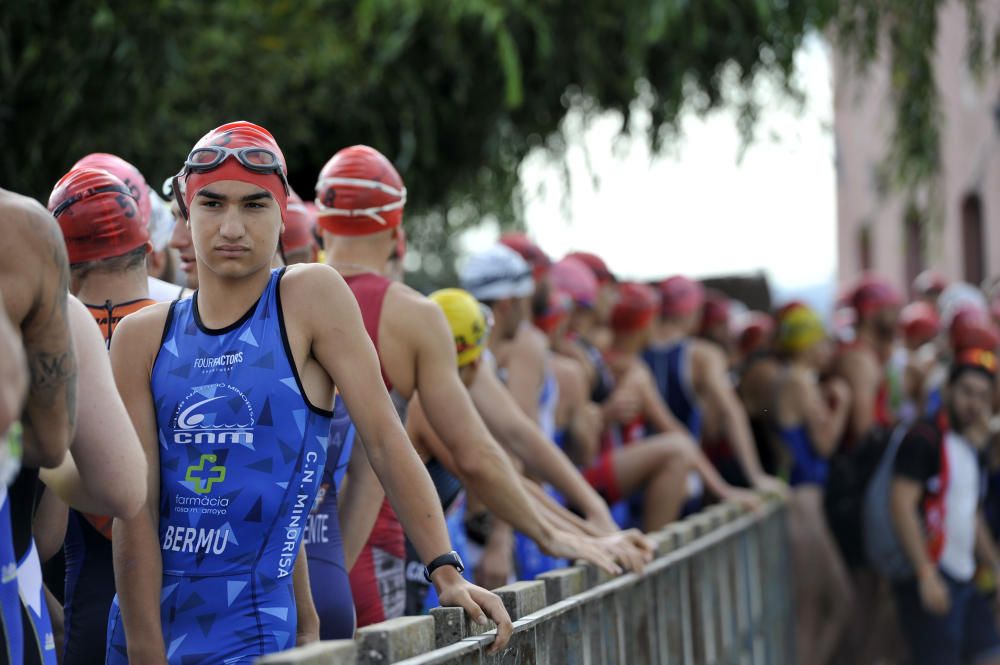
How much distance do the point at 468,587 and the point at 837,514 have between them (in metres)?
7.01

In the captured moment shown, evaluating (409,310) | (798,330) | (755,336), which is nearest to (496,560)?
(409,310)

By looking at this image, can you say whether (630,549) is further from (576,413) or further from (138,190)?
(576,413)

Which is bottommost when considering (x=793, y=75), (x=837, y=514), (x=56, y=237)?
(x=837, y=514)

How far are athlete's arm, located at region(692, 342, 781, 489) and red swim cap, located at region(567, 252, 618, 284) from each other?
73cm

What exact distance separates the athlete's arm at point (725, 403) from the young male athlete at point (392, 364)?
4512 millimetres

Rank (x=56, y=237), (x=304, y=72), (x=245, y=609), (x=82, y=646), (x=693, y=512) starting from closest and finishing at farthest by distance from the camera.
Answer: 1. (x=56, y=237)
2. (x=245, y=609)
3. (x=82, y=646)
4. (x=693, y=512)
5. (x=304, y=72)

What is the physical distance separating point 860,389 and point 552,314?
3821 millimetres

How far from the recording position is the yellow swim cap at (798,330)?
33.7ft

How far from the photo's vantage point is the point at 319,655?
2.63 m

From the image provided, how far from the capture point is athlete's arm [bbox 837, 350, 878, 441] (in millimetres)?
10352

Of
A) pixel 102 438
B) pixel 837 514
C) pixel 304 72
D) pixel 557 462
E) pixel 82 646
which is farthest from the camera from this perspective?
pixel 304 72

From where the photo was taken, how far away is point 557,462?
5.25 metres

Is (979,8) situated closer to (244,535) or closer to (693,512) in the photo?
(693,512)

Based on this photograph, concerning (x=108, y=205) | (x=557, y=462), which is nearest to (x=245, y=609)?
(x=108, y=205)
